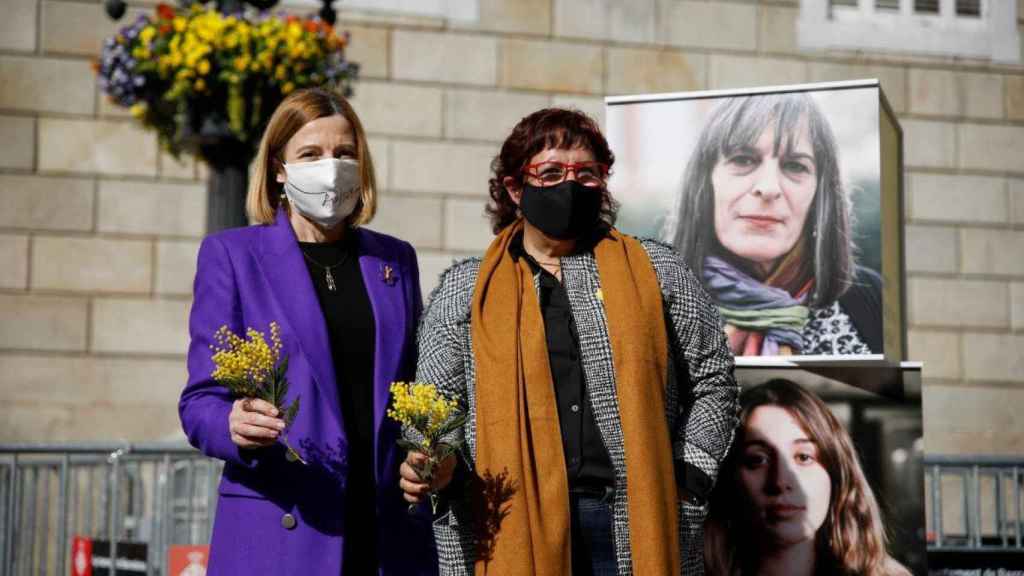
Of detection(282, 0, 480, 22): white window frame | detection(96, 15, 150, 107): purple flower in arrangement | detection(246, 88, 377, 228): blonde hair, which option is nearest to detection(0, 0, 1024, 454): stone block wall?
detection(282, 0, 480, 22): white window frame

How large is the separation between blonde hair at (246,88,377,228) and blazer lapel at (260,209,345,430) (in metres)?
0.09

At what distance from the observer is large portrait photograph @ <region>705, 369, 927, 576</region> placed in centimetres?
467

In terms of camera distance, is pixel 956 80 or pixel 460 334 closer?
pixel 460 334

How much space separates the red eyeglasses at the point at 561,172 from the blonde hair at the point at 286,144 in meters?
0.48

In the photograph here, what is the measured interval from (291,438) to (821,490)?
6.50ft

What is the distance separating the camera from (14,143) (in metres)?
10.1

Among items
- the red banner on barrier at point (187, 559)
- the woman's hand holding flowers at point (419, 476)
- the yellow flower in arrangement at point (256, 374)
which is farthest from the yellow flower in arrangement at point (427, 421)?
the red banner on barrier at point (187, 559)

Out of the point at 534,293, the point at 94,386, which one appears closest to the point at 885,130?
the point at 534,293

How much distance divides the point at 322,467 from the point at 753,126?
2.25m

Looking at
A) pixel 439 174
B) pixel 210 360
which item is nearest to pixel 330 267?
pixel 210 360

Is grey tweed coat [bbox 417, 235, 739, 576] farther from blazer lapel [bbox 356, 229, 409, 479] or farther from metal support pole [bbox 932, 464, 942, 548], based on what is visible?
metal support pole [bbox 932, 464, 942, 548]

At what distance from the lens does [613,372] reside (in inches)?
142

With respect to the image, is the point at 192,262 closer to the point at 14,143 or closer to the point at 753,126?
the point at 14,143

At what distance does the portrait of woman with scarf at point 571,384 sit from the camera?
348cm
